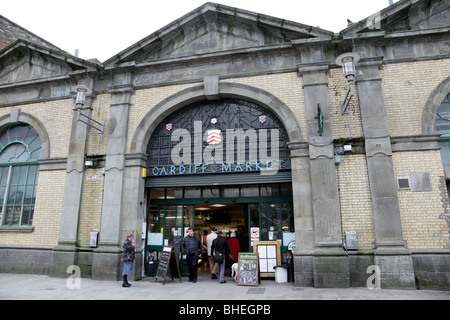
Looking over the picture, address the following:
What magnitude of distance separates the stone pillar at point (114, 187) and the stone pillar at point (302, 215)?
540cm

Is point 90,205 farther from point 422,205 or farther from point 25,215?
→ point 422,205

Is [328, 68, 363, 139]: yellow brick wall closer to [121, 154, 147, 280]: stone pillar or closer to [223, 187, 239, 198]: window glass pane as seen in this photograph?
[223, 187, 239, 198]: window glass pane

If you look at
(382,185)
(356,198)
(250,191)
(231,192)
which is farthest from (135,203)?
(382,185)

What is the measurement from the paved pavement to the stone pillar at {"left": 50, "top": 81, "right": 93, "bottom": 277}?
78 centimetres

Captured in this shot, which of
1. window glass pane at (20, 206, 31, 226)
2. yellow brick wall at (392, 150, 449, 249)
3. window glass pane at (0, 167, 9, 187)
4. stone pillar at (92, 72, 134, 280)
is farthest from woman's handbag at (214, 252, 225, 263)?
window glass pane at (0, 167, 9, 187)

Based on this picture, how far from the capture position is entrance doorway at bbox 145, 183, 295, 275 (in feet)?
30.9

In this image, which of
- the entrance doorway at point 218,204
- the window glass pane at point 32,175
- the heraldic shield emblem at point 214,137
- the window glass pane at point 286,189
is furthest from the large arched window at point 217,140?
the window glass pane at point 32,175

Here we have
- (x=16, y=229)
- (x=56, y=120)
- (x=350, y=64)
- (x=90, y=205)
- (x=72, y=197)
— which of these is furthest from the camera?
(x=56, y=120)

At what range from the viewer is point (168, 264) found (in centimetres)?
859

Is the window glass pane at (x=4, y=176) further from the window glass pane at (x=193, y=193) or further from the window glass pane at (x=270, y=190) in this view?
the window glass pane at (x=270, y=190)

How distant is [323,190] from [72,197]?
814 centimetres

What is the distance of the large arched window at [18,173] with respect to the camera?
35.8 ft

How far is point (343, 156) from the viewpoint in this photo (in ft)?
27.8

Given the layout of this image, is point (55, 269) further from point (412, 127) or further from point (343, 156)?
point (412, 127)
